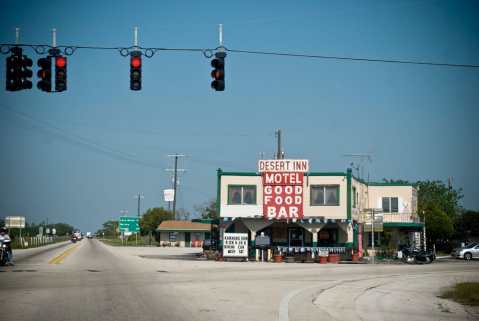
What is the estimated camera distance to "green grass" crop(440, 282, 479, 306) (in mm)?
18234

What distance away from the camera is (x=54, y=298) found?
1641cm

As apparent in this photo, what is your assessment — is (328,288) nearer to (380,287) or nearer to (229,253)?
(380,287)

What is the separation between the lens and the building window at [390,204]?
5634 centimetres

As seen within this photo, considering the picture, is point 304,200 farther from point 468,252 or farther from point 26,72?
point 26,72

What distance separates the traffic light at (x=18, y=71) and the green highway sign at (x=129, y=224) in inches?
2624

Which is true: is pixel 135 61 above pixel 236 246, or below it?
above

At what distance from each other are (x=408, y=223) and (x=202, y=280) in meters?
32.1

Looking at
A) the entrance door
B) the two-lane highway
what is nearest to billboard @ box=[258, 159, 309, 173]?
the entrance door

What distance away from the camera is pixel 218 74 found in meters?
19.9

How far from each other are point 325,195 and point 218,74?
2830 cm

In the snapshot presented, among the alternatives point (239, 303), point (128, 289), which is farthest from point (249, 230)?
point (239, 303)

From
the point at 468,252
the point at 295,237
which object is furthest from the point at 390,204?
the point at 295,237

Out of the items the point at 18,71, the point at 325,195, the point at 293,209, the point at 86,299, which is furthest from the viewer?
the point at 325,195

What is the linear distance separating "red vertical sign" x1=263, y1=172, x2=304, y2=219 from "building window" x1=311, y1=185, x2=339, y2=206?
1.10 metres
